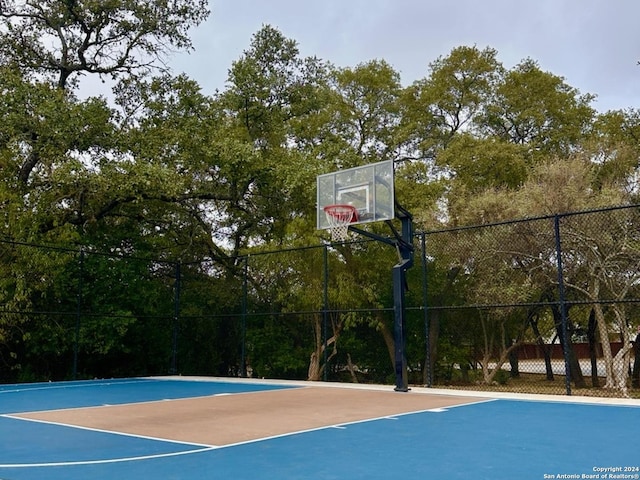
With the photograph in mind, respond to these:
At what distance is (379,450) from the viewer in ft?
16.2

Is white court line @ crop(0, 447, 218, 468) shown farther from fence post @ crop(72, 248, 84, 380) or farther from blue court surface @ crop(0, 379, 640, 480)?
fence post @ crop(72, 248, 84, 380)

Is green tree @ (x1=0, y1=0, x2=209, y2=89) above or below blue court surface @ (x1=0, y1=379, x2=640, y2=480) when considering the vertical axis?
above

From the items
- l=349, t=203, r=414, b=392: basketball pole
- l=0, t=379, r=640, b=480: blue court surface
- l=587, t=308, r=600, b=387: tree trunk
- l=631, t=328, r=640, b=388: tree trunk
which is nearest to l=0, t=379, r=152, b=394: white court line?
l=0, t=379, r=640, b=480: blue court surface

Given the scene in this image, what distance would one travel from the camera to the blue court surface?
414 centimetres

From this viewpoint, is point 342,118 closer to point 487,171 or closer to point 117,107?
point 487,171

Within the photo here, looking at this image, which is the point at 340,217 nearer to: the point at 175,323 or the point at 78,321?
the point at 175,323

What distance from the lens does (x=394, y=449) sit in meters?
4.99

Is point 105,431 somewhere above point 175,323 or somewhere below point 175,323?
below

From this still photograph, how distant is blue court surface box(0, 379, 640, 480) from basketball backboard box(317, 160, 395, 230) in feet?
13.4

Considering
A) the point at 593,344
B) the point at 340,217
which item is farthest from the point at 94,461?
the point at 593,344

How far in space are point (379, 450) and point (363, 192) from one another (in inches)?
255

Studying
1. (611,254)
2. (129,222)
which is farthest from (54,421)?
(611,254)

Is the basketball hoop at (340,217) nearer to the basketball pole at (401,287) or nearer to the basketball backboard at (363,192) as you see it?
the basketball backboard at (363,192)

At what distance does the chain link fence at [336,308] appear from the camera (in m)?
14.0
